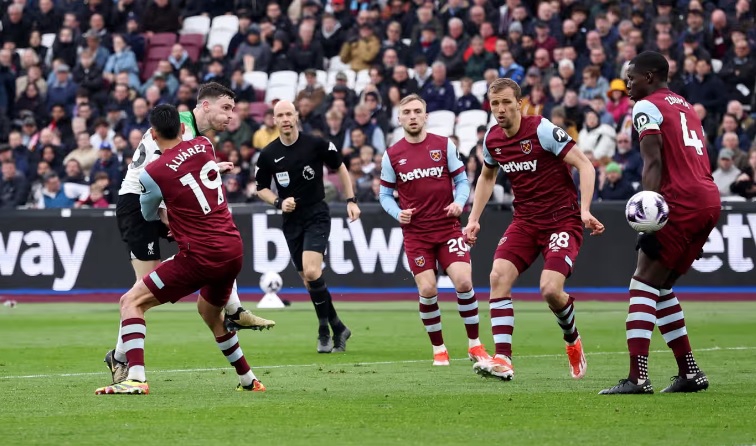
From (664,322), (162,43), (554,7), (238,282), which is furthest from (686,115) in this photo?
(162,43)

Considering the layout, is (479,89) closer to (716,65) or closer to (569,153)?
(716,65)

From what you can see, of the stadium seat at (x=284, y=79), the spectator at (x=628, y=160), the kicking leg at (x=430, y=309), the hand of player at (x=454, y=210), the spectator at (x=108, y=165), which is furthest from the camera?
the stadium seat at (x=284, y=79)

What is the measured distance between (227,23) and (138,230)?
19234mm

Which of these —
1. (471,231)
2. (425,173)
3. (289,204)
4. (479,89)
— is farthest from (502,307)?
(479,89)

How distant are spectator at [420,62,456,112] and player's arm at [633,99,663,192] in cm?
1646

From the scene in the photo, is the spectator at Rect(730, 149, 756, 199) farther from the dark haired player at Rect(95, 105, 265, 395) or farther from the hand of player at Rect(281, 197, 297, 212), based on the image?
the dark haired player at Rect(95, 105, 265, 395)

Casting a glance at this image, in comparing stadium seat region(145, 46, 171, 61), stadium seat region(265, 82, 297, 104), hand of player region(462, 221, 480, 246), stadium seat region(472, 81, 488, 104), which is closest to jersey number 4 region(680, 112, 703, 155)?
hand of player region(462, 221, 480, 246)

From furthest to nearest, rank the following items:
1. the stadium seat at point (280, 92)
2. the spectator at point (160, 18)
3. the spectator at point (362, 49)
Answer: the spectator at point (160, 18) < the stadium seat at point (280, 92) < the spectator at point (362, 49)

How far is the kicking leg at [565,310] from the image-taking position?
11031 mm

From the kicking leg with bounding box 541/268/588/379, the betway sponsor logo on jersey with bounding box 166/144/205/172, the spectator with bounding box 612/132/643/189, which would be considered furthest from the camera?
the spectator with bounding box 612/132/643/189

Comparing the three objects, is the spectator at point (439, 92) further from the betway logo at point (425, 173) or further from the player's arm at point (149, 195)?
the player's arm at point (149, 195)

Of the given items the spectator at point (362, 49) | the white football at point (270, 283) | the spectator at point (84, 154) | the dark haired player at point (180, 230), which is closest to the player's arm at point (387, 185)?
the dark haired player at point (180, 230)

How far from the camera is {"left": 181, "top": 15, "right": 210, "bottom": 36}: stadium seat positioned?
3077cm

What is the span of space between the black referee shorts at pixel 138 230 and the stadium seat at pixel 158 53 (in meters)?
18.7
